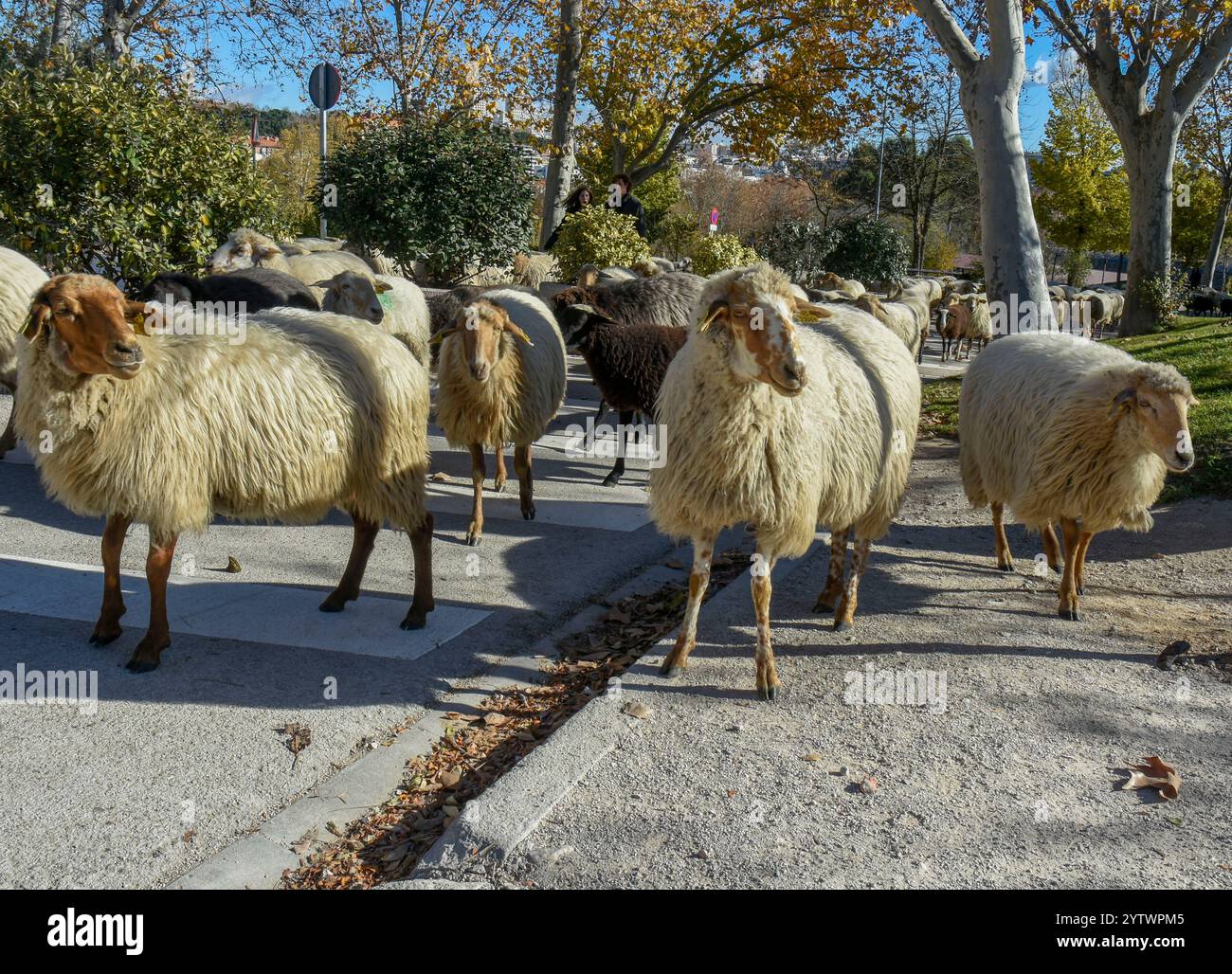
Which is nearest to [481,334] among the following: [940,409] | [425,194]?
[940,409]

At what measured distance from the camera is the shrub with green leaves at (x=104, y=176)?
9.50 m

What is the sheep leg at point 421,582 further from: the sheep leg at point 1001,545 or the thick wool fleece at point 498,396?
the sheep leg at point 1001,545

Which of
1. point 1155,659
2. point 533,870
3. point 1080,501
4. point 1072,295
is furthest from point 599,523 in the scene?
point 1072,295

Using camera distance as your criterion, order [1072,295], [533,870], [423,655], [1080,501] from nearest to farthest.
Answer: [533,870]
[423,655]
[1080,501]
[1072,295]

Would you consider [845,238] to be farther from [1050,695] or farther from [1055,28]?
[1050,695]

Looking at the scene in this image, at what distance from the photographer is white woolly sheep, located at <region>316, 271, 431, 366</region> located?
8.86m

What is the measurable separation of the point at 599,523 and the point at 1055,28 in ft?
43.3

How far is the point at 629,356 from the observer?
350 inches

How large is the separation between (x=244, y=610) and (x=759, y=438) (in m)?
3.01

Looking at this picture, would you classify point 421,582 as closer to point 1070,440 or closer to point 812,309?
point 812,309

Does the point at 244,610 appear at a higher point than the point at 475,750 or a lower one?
higher

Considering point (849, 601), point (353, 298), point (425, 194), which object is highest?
point (425, 194)

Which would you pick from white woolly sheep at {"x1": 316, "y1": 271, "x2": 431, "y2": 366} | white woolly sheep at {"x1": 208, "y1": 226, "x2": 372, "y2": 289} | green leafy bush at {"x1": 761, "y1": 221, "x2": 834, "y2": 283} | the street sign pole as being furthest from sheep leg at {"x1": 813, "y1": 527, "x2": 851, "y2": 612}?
green leafy bush at {"x1": 761, "y1": 221, "x2": 834, "y2": 283}

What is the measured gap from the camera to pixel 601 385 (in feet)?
30.0
